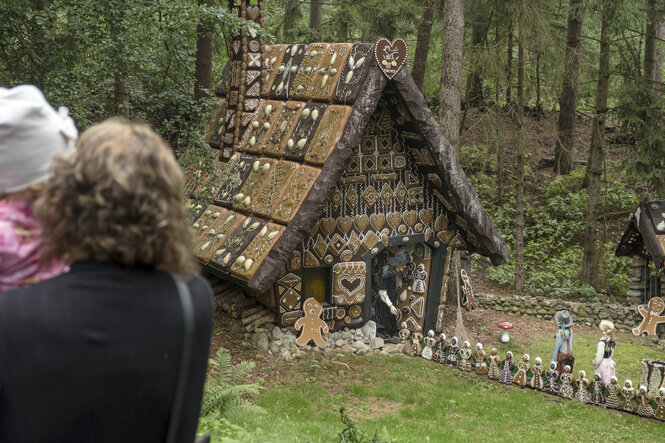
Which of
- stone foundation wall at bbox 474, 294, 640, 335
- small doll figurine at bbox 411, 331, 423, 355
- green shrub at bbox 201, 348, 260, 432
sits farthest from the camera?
stone foundation wall at bbox 474, 294, 640, 335

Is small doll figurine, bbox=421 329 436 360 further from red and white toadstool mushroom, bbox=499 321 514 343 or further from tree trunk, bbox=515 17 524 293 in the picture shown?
tree trunk, bbox=515 17 524 293

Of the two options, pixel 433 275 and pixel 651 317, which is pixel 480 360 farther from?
pixel 651 317

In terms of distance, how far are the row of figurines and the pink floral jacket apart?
10.1m

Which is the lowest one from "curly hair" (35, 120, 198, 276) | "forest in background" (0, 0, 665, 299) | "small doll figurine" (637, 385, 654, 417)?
"small doll figurine" (637, 385, 654, 417)

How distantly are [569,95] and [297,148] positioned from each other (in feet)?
46.9

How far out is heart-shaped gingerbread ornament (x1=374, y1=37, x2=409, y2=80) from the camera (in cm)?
1057

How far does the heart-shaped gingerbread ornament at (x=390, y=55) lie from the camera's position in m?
10.6

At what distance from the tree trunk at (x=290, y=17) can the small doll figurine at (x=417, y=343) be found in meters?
11.3

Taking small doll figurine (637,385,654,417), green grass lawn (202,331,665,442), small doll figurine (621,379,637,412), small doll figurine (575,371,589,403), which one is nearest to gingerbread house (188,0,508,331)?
green grass lawn (202,331,665,442)

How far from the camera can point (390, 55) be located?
10.6m

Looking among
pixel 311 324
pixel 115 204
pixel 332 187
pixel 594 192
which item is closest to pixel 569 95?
pixel 594 192

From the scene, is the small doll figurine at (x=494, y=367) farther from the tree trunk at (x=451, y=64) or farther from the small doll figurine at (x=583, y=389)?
the tree trunk at (x=451, y=64)

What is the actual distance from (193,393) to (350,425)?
3899 millimetres

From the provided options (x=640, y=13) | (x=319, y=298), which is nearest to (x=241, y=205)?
(x=319, y=298)
